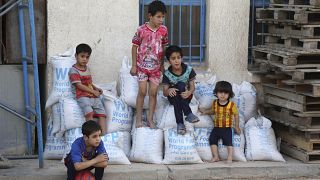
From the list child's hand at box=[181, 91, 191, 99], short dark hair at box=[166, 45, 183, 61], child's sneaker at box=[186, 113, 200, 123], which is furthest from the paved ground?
short dark hair at box=[166, 45, 183, 61]

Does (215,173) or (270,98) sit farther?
(270,98)

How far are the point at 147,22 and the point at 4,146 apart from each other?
2189 millimetres

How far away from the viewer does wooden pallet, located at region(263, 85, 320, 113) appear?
23.4 feet

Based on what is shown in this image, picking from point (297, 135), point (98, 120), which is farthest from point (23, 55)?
point (297, 135)

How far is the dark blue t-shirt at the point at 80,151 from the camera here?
600 cm

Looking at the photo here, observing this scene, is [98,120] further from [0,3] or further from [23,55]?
[0,3]

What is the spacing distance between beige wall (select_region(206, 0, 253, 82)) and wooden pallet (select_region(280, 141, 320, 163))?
39.8 inches

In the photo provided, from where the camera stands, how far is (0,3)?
7.40 meters

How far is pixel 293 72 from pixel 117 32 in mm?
2103

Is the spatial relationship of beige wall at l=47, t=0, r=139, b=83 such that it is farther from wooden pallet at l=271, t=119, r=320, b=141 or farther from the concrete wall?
wooden pallet at l=271, t=119, r=320, b=141

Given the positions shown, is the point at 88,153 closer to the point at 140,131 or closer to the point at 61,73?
the point at 140,131

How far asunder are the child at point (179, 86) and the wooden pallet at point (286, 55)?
0.97 metres

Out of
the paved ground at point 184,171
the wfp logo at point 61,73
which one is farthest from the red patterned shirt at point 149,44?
the paved ground at point 184,171

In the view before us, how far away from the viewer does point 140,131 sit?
712cm
